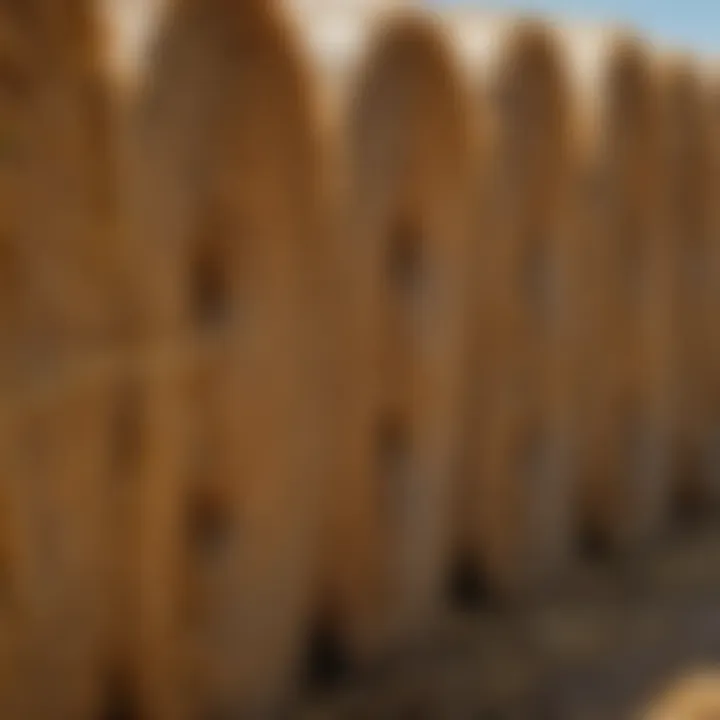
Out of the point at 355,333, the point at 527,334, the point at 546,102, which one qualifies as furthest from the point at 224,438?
the point at 546,102

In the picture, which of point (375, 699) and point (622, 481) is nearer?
point (375, 699)

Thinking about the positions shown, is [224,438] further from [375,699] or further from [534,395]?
[534,395]

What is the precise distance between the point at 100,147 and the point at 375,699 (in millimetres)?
992

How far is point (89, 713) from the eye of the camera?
1.82 m

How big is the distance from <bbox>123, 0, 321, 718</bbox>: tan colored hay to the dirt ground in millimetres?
217

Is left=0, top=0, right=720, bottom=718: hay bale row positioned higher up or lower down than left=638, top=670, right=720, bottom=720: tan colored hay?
higher up

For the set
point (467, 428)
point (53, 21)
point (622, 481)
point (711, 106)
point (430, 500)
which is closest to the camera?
point (53, 21)

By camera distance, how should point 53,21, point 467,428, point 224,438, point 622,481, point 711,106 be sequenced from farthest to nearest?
1. point 711,106
2. point 622,481
3. point 467,428
4. point 224,438
5. point 53,21

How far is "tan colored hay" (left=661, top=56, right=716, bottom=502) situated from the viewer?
132 inches

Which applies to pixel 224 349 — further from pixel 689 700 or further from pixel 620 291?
pixel 620 291

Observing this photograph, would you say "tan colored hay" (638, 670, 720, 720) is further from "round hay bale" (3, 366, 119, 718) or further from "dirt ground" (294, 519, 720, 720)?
"round hay bale" (3, 366, 119, 718)

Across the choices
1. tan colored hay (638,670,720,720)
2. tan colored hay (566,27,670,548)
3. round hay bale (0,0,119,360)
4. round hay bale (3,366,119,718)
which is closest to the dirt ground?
tan colored hay (638,670,720,720)

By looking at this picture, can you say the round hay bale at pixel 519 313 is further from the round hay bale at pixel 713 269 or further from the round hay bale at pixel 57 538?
the round hay bale at pixel 57 538

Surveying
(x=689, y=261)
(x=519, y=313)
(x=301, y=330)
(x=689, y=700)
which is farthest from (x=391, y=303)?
(x=689, y=261)
